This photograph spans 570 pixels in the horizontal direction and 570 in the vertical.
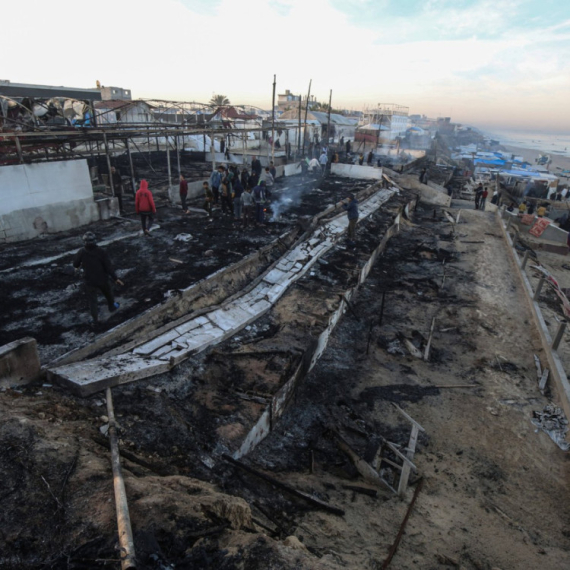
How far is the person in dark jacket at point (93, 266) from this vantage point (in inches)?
250

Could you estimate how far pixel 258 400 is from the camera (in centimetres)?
638

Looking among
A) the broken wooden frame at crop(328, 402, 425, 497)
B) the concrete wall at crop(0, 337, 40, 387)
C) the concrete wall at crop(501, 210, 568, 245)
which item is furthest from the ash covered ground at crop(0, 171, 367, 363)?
the concrete wall at crop(501, 210, 568, 245)

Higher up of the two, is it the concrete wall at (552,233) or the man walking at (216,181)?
the man walking at (216,181)

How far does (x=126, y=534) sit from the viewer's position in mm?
2873

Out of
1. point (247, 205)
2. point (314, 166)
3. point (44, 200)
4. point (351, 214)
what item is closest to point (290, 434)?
point (247, 205)

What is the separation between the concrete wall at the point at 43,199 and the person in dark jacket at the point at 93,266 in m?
5.72

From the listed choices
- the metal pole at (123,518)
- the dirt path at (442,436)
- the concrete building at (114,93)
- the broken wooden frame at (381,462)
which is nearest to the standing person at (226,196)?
the dirt path at (442,436)

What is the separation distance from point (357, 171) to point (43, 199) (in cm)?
1888

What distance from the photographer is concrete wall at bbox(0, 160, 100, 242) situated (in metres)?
10.5

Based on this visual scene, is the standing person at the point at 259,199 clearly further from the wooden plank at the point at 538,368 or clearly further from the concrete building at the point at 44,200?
the wooden plank at the point at 538,368

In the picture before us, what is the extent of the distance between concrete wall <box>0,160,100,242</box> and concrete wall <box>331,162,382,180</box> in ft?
55.5

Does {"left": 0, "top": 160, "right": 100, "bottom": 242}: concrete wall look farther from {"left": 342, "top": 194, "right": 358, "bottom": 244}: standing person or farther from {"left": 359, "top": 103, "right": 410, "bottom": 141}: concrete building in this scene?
{"left": 359, "top": 103, "right": 410, "bottom": 141}: concrete building

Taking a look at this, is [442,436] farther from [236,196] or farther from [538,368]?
[236,196]

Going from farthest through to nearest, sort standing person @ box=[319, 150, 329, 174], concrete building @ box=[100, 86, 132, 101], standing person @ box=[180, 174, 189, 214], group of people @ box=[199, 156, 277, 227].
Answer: concrete building @ box=[100, 86, 132, 101], standing person @ box=[319, 150, 329, 174], standing person @ box=[180, 174, 189, 214], group of people @ box=[199, 156, 277, 227]
